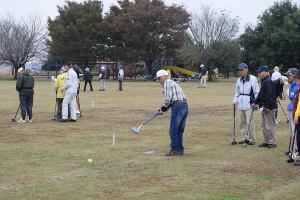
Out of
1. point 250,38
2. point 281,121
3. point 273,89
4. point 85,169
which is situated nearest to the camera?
point 85,169

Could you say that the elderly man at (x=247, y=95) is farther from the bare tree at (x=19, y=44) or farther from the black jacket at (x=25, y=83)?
the bare tree at (x=19, y=44)

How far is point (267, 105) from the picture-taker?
12305 mm

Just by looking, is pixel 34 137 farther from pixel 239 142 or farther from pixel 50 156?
pixel 239 142

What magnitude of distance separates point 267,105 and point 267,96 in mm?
221

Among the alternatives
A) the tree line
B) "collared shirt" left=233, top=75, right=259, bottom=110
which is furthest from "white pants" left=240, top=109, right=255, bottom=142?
the tree line

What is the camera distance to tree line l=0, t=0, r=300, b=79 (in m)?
58.8

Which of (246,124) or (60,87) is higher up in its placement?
(60,87)

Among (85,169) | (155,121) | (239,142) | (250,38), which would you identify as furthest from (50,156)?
(250,38)

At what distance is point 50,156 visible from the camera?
11.1 m

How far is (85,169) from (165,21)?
2118 inches

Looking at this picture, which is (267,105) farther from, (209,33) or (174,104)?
(209,33)

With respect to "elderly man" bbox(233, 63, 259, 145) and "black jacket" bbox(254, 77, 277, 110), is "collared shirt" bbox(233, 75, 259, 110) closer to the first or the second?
"elderly man" bbox(233, 63, 259, 145)

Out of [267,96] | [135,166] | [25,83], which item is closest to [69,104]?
[25,83]

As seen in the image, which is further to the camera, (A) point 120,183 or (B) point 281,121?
(B) point 281,121
